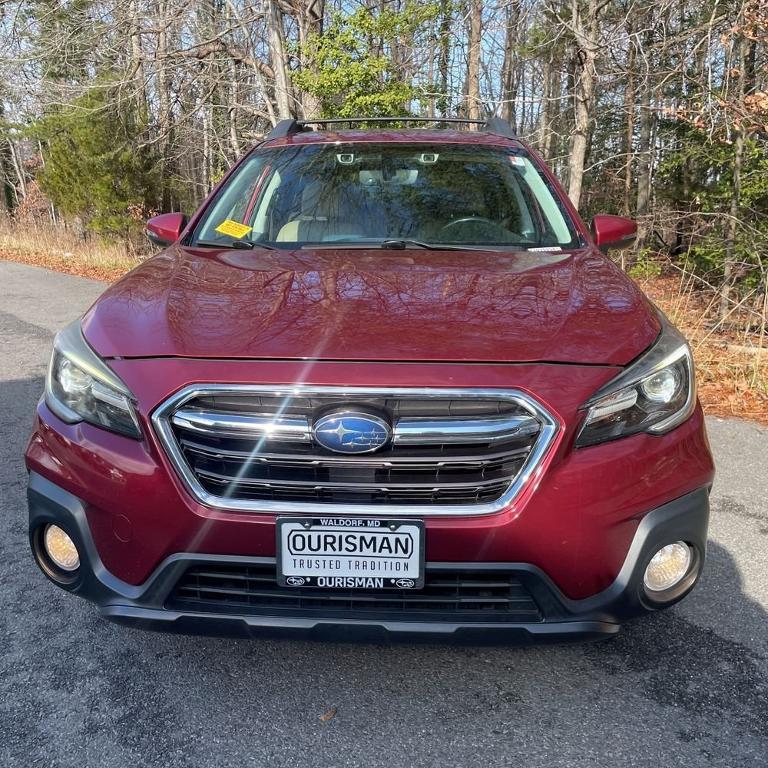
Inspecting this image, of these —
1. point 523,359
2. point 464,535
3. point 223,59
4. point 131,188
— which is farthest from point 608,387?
point 131,188

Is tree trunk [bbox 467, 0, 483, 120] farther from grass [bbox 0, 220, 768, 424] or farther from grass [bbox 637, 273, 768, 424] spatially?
grass [bbox 637, 273, 768, 424]

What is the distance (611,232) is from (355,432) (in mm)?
1909

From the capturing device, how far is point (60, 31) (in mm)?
12570

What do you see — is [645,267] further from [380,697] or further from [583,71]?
[380,697]

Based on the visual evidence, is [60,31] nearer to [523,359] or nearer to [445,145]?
[445,145]

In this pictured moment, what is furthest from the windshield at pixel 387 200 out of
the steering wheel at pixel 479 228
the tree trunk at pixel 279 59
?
the tree trunk at pixel 279 59

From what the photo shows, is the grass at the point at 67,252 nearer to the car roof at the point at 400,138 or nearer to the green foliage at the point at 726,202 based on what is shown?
the green foliage at the point at 726,202

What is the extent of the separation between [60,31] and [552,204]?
1245 centimetres

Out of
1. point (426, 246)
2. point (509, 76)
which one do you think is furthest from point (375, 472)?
point (509, 76)

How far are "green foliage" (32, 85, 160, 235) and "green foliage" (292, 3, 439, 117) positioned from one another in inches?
372

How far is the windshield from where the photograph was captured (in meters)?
3.09

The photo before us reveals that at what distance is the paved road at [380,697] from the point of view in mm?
1929

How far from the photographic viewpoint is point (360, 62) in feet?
33.9

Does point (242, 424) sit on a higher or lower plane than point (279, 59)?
lower
